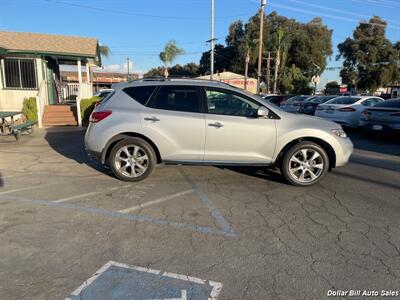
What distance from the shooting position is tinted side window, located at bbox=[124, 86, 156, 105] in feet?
19.5

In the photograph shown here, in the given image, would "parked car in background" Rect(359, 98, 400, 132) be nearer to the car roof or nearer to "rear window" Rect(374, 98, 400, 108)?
"rear window" Rect(374, 98, 400, 108)

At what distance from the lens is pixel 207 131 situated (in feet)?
19.0

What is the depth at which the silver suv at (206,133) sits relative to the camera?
581cm

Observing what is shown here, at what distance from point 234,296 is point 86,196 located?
10.4ft

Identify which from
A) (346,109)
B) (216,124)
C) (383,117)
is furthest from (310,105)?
(216,124)

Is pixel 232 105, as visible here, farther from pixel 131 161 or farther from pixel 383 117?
pixel 383 117

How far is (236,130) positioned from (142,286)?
3.37 meters

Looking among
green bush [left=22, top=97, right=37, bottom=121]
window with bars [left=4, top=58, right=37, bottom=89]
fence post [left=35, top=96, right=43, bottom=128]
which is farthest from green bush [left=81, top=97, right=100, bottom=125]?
window with bars [left=4, top=58, right=37, bottom=89]

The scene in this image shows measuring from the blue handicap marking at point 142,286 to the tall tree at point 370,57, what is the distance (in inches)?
2522

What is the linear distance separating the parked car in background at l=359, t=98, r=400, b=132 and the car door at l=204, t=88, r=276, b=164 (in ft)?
21.7

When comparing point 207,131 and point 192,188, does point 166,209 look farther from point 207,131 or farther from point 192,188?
point 207,131

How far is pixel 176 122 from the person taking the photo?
5805 millimetres

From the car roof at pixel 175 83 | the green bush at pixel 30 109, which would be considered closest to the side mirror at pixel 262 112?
the car roof at pixel 175 83

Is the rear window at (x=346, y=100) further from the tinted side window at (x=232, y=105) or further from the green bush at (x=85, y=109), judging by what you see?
the green bush at (x=85, y=109)
